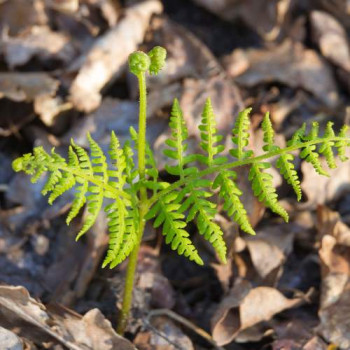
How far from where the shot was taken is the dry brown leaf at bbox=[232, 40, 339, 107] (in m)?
3.96

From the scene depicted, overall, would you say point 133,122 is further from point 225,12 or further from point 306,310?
point 306,310

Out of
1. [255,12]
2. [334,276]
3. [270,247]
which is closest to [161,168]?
[270,247]

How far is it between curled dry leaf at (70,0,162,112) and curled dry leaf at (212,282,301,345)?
5.25 feet

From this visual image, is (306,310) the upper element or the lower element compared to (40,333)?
lower

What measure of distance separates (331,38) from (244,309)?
228cm

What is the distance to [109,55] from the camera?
389 cm

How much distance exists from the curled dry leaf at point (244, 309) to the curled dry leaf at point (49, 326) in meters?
0.51

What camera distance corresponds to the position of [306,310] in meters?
3.04

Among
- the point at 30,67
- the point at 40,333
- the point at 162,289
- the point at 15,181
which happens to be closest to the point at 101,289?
the point at 162,289

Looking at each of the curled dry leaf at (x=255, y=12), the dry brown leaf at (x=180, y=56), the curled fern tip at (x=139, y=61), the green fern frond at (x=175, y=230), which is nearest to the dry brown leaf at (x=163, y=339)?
the green fern frond at (x=175, y=230)

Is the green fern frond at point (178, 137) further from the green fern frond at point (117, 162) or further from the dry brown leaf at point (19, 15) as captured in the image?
the dry brown leaf at point (19, 15)

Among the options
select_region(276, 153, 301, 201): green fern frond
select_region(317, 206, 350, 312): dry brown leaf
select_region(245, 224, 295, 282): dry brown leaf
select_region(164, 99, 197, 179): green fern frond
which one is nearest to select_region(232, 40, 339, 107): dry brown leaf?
select_region(317, 206, 350, 312): dry brown leaf

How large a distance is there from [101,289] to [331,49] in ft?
8.06

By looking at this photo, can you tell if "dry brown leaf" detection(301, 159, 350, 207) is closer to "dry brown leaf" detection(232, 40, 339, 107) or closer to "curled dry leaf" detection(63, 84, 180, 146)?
"dry brown leaf" detection(232, 40, 339, 107)
